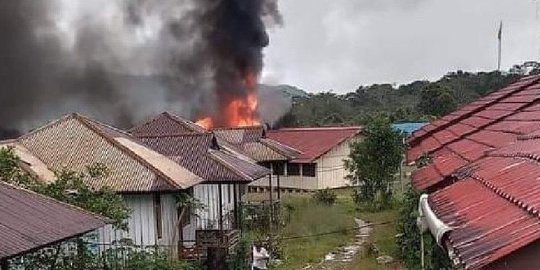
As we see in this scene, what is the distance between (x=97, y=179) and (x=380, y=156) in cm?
1621

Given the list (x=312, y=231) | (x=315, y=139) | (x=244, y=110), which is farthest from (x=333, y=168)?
(x=312, y=231)

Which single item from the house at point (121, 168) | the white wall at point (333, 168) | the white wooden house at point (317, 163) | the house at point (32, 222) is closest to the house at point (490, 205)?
the house at point (32, 222)

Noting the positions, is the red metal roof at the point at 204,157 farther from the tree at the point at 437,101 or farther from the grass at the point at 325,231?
the tree at the point at 437,101

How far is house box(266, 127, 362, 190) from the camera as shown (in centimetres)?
4109

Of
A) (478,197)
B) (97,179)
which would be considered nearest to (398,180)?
(97,179)

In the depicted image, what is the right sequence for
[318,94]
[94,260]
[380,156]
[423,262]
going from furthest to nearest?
1. [318,94]
2. [380,156]
3. [94,260]
4. [423,262]

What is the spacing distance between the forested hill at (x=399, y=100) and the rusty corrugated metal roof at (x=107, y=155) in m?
30.3

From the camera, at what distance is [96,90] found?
3675cm

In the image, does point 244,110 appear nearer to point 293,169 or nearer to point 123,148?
point 293,169

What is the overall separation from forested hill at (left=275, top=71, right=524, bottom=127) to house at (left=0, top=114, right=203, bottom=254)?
30460 mm

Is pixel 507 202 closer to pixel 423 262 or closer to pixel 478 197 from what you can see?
pixel 478 197

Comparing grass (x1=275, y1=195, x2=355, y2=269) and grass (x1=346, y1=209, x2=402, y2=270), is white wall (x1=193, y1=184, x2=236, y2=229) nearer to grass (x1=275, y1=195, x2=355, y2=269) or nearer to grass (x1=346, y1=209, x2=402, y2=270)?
grass (x1=275, y1=195, x2=355, y2=269)

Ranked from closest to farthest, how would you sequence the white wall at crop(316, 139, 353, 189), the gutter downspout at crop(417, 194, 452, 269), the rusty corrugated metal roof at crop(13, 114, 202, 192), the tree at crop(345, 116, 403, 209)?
the gutter downspout at crop(417, 194, 452, 269), the rusty corrugated metal roof at crop(13, 114, 202, 192), the tree at crop(345, 116, 403, 209), the white wall at crop(316, 139, 353, 189)

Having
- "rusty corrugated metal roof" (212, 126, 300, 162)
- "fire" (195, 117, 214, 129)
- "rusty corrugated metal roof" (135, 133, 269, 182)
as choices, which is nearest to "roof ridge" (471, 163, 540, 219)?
"rusty corrugated metal roof" (135, 133, 269, 182)
